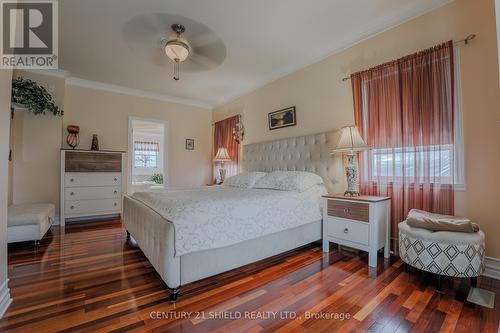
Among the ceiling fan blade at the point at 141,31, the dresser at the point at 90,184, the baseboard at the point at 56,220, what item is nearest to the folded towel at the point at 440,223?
the ceiling fan blade at the point at 141,31

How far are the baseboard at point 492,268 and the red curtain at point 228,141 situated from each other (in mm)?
3625

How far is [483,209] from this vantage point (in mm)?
1891

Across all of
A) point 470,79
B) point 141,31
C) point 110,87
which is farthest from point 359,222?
point 110,87

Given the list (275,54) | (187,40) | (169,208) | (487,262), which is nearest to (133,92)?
(187,40)

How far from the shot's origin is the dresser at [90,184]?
3.59 meters

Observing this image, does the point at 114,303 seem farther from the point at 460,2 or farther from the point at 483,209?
the point at 460,2

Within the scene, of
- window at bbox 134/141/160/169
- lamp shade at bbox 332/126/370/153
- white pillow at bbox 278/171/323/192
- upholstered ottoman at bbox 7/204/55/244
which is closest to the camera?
lamp shade at bbox 332/126/370/153

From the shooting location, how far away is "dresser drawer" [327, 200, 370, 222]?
7.11ft

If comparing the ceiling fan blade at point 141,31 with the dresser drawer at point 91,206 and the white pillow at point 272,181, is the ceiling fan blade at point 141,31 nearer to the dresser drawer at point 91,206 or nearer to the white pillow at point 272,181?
the white pillow at point 272,181

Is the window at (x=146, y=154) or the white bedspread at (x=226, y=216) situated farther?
the window at (x=146, y=154)

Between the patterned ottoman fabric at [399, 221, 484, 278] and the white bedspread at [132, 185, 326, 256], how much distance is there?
39.4 inches

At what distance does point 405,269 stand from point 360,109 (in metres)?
1.71

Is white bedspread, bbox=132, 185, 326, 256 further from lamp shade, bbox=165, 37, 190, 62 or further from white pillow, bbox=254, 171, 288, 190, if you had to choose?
lamp shade, bbox=165, 37, 190, 62

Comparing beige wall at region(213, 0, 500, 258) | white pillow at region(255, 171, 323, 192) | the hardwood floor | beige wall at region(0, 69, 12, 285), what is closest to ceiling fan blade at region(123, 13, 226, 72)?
beige wall at region(0, 69, 12, 285)
